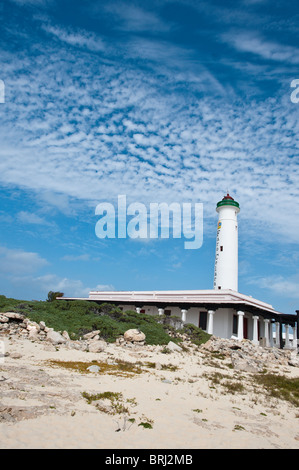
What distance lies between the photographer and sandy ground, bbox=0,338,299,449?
6.98 meters

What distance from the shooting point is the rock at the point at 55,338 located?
19920 millimetres

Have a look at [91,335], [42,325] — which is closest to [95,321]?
[91,335]

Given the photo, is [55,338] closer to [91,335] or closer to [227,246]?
[91,335]

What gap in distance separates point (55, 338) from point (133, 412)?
12.6 meters

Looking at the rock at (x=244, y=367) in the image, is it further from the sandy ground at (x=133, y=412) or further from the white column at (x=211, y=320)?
the white column at (x=211, y=320)

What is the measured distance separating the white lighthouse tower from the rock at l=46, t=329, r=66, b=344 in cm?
2454

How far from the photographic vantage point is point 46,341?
20156 millimetres

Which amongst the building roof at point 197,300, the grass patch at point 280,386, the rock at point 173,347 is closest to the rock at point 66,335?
the rock at point 173,347

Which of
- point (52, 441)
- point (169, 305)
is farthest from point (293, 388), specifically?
point (169, 305)

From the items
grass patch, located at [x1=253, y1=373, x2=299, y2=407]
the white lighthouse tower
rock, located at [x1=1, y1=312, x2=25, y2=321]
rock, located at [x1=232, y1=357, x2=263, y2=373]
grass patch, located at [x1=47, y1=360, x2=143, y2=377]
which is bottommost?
grass patch, located at [x1=253, y1=373, x2=299, y2=407]

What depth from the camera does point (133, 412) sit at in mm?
8859

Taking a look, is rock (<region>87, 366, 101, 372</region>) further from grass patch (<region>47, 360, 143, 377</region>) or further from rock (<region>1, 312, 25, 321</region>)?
rock (<region>1, 312, 25, 321</region>)

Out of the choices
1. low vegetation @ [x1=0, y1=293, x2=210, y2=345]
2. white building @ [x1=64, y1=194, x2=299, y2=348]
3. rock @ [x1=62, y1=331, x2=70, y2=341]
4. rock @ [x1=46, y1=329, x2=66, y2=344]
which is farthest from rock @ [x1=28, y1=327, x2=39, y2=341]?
white building @ [x1=64, y1=194, x2=299, y2=348]
